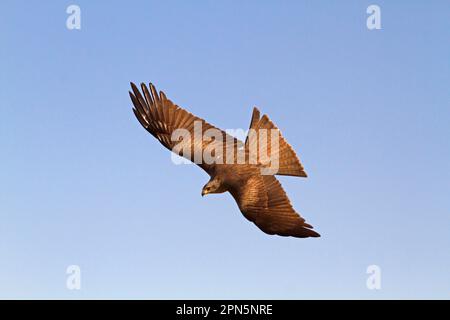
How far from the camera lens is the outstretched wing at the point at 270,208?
1320 centimetres

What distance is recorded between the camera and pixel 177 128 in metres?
14.0

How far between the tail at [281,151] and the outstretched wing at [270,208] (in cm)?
30

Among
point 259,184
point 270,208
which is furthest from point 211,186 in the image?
point 270,208

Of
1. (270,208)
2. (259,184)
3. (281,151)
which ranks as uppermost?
(281,151)

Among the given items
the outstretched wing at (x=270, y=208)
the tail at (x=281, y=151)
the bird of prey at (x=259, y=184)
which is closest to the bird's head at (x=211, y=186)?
the bird of prey at (x=259, y=184)

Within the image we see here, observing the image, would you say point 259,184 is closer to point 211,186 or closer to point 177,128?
point 211,186

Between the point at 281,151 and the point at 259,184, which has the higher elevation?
the point at 281,151

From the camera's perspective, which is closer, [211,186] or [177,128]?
[211,186]

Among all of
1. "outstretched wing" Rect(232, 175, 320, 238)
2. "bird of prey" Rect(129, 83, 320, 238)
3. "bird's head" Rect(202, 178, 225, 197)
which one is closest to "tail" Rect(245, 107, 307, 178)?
"bird of prey" Rect(129, 83, 320, 238)

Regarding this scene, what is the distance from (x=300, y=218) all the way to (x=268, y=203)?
0.65 meters

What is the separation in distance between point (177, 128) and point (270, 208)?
241cm

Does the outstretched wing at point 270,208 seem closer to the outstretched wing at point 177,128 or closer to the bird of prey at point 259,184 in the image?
the bird of prey at point 259,184

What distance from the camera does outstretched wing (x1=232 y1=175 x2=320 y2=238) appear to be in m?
13.2
